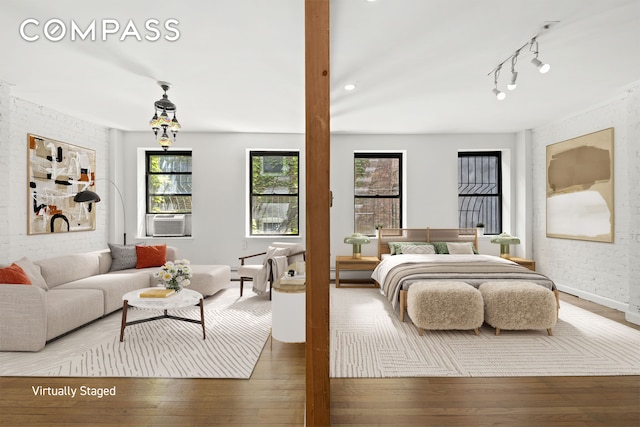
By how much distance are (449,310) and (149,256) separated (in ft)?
14.4

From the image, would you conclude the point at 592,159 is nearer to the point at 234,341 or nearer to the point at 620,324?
the point at 620,324

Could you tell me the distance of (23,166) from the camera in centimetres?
438

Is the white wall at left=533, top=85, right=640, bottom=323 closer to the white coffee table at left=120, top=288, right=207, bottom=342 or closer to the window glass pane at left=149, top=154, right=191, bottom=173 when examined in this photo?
the white coffee table at left=120, top=288, right=207, bottom=342

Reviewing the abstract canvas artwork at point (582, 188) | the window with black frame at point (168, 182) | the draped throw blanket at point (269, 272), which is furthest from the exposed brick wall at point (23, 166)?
the abstract canvas artwork at point (582, 188)

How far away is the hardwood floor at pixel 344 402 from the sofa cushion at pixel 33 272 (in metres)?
1.39

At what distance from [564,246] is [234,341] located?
5205mm

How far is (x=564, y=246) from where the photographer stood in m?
5.38

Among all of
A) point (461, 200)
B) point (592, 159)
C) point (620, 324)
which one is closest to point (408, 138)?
point (461, 200)

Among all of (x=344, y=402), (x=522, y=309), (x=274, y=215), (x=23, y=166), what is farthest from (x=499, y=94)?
(x=23, y=166)

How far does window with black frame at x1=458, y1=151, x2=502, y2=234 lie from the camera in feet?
21.5

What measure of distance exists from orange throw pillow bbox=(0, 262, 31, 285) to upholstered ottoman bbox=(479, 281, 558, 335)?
15.4 feet

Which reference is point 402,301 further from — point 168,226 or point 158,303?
point 168,226

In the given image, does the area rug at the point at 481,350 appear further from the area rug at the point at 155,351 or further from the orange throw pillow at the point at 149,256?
the orange throw pillow at the point at 149,256

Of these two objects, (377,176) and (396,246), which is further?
(377,176)
